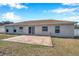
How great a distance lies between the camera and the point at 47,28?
20.7 m

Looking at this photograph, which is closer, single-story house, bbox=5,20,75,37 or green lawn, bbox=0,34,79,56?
green lawn, bbox=0,34,79,56

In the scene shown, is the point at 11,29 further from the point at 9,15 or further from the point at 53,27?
the point at 53,27

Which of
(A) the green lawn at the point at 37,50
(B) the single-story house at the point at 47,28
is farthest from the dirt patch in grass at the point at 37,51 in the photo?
(B) the single-story house at the point at 47,28

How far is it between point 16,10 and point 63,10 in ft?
18.9

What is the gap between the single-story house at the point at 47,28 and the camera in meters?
19.6

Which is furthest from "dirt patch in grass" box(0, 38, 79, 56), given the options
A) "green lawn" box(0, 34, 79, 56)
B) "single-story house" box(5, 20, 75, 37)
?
"single-story house" box(5, 20, 75, 37)

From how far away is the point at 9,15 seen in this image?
2139cm

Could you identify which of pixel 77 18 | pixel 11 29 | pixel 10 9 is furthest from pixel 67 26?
pixel 11 29

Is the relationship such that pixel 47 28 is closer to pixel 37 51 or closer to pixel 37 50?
pixel 37 50

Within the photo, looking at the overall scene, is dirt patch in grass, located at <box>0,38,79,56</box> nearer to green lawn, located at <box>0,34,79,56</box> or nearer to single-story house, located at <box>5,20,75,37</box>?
green lawn, located at <box>0,34,79,56</box>

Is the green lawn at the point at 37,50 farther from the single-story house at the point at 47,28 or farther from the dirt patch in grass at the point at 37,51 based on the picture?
the single-story house at the point at 47,28

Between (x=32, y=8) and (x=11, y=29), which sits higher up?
(x=32, y=8)

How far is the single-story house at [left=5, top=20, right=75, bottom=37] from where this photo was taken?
19.6m

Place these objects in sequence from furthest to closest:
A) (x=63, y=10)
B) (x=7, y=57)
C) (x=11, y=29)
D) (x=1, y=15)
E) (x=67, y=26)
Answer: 1. (x=11, y=29)
2. (x=1, y=15)
3. (x=67, y=26)
4. (x=63, y=10)
5. (x=7, y=57)
